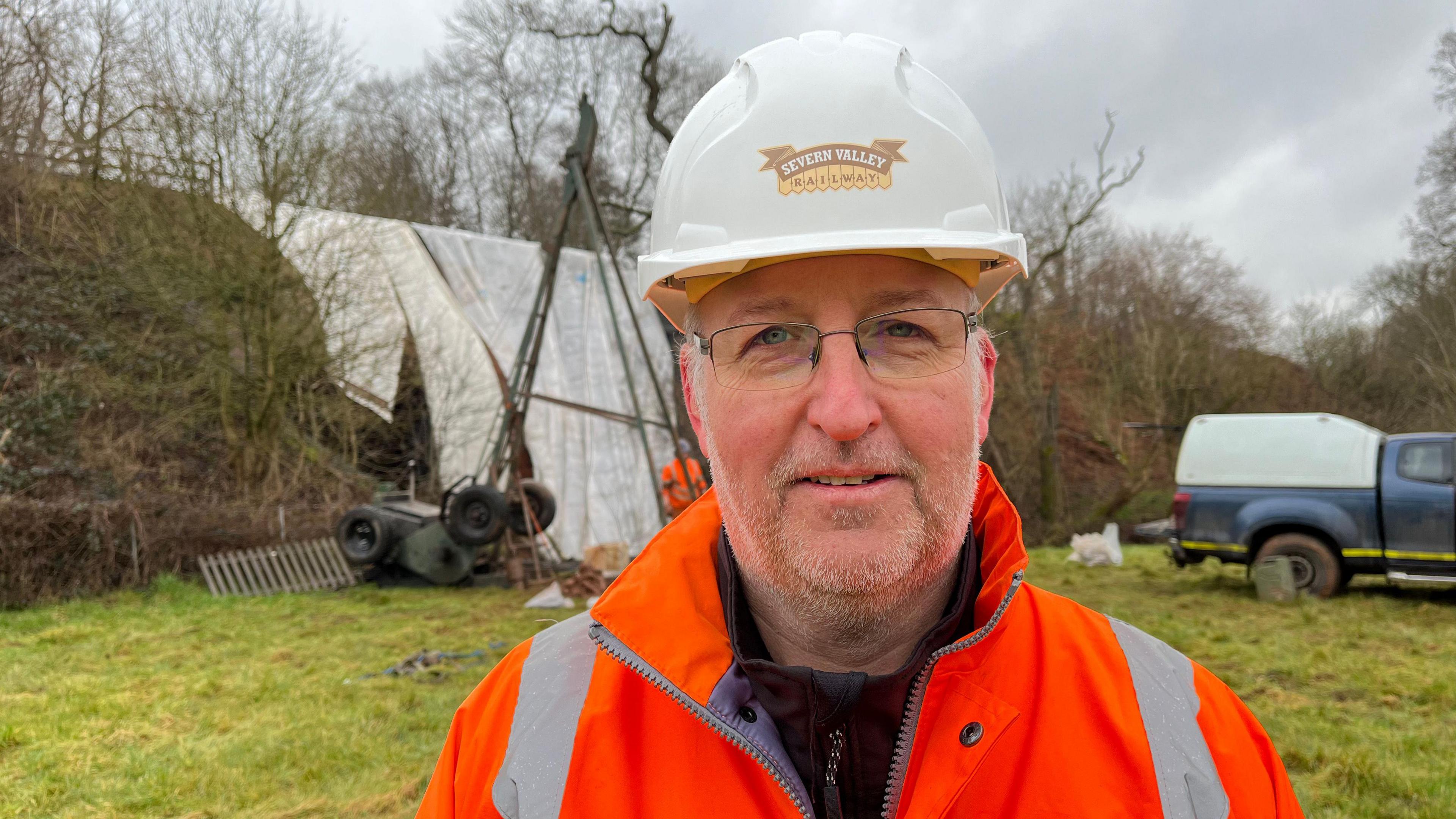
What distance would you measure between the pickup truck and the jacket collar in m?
8.99

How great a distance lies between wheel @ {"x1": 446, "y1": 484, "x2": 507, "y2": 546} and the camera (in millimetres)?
10500

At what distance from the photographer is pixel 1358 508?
8.96 m

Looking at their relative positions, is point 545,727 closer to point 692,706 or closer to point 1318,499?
point 692,706

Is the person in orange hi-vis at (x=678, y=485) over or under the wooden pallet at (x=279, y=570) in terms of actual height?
over

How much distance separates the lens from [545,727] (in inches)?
56.6

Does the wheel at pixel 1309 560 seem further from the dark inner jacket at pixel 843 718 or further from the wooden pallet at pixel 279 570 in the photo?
the wooden pallet at pixel 279 570

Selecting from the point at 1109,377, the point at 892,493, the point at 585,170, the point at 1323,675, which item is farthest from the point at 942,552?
the point at 1109,377

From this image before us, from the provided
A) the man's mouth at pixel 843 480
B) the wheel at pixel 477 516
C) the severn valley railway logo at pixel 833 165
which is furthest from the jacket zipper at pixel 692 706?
the wheel at pixel 477 516

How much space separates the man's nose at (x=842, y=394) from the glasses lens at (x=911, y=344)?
3 cm

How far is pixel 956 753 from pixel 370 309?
14.2 metres

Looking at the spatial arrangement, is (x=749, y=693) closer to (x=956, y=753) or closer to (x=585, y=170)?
(x=956, y=753)

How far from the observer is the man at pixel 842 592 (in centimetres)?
137

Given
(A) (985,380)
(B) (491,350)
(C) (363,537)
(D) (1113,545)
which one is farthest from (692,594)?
(B) (491,350)

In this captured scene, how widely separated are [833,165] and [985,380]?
0.51 metres
